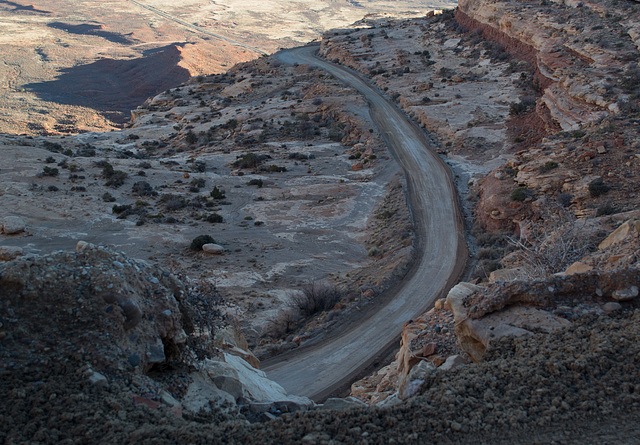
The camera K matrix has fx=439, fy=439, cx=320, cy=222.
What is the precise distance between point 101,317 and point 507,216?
2237 cm

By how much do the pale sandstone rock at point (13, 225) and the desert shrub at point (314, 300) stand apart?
1572cm

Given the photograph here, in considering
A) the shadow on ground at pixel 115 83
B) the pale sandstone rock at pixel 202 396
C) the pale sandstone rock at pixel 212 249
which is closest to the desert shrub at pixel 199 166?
the pale sandstone rock at pixel 212 249

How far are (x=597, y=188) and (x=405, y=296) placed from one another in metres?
11.0

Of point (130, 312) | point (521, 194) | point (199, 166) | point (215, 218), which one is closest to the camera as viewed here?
point (130, 312)

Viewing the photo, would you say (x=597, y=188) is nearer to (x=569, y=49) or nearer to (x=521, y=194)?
(x=521, y=194)

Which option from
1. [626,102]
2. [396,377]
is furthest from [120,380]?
[626,102]

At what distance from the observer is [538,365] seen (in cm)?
747

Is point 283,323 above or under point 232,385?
under

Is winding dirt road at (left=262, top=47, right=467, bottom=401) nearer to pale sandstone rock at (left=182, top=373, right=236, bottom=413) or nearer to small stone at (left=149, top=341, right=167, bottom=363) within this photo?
pale sandstone rock at (left=182, top=373, right=236, bottom=413)

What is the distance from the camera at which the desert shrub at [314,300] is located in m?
18.8

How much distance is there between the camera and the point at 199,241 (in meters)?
24.5

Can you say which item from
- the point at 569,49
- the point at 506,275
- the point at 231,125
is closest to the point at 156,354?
the point at 506,275

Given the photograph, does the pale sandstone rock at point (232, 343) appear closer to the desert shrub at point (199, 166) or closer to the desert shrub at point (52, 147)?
the desert shrub at point (199, 166)

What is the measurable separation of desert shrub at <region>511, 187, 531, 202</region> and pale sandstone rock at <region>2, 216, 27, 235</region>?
27055 mm
